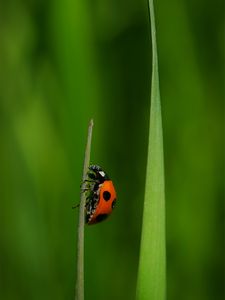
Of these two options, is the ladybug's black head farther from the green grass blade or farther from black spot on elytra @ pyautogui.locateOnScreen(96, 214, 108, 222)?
the green grass blade

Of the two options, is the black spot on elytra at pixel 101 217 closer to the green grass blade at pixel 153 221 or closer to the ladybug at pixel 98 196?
the ladybug at pixel 98 196

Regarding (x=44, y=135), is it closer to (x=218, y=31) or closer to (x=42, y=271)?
(x=42, y=271)

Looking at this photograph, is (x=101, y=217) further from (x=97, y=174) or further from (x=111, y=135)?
(x=111, y=135)

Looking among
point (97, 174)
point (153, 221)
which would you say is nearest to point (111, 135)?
point (97, 174)

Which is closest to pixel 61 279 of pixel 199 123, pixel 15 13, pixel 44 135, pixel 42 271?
pixel 42 271

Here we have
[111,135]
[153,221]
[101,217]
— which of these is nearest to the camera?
[153,221]
